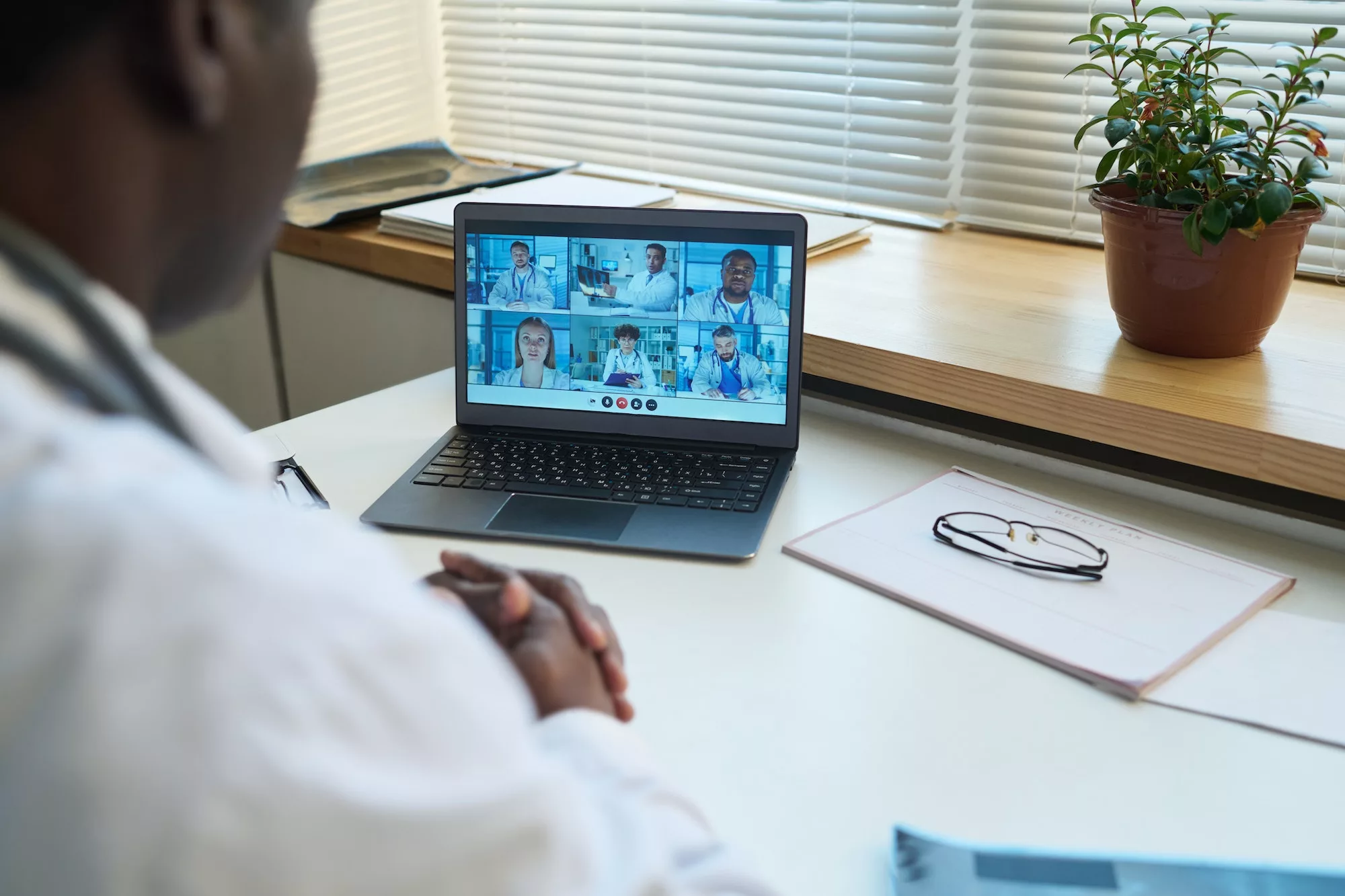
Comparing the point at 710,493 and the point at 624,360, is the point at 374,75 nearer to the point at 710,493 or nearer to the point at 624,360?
the point at 624,360

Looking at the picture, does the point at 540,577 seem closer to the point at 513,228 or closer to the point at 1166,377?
the point at 513,228

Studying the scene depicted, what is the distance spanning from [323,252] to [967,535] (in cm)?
117

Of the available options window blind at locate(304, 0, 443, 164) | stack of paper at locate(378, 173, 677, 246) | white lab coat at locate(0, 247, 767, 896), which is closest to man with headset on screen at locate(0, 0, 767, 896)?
white lab coat at locate(0, 247, 767, 896)

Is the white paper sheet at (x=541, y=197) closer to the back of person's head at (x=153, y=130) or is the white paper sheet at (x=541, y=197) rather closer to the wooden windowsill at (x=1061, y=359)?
the wooden windowsill at (x=1061, y=359)

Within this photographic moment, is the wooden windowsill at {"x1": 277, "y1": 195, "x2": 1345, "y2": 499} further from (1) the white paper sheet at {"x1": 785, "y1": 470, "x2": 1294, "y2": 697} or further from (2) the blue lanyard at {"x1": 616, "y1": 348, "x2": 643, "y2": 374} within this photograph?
(2) the blue lanyard at {"x1": 616, "y1": 348, "x2": 643, "y2": 374}

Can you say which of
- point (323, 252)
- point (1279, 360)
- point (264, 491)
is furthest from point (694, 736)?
point (323, 252)

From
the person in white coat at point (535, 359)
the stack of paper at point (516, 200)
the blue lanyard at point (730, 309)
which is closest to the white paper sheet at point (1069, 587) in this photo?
the blue lanyard at point (730, 309)

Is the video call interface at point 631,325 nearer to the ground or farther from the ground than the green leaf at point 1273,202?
nearer to the ground

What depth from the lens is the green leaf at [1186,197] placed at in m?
1.03

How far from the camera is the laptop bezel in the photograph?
107 cm

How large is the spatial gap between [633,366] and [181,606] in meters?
0.80

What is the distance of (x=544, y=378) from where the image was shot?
1.15m

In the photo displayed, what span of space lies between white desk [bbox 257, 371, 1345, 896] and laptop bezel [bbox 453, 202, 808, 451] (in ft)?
0.45

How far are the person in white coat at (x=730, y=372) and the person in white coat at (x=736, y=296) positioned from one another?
1cm
